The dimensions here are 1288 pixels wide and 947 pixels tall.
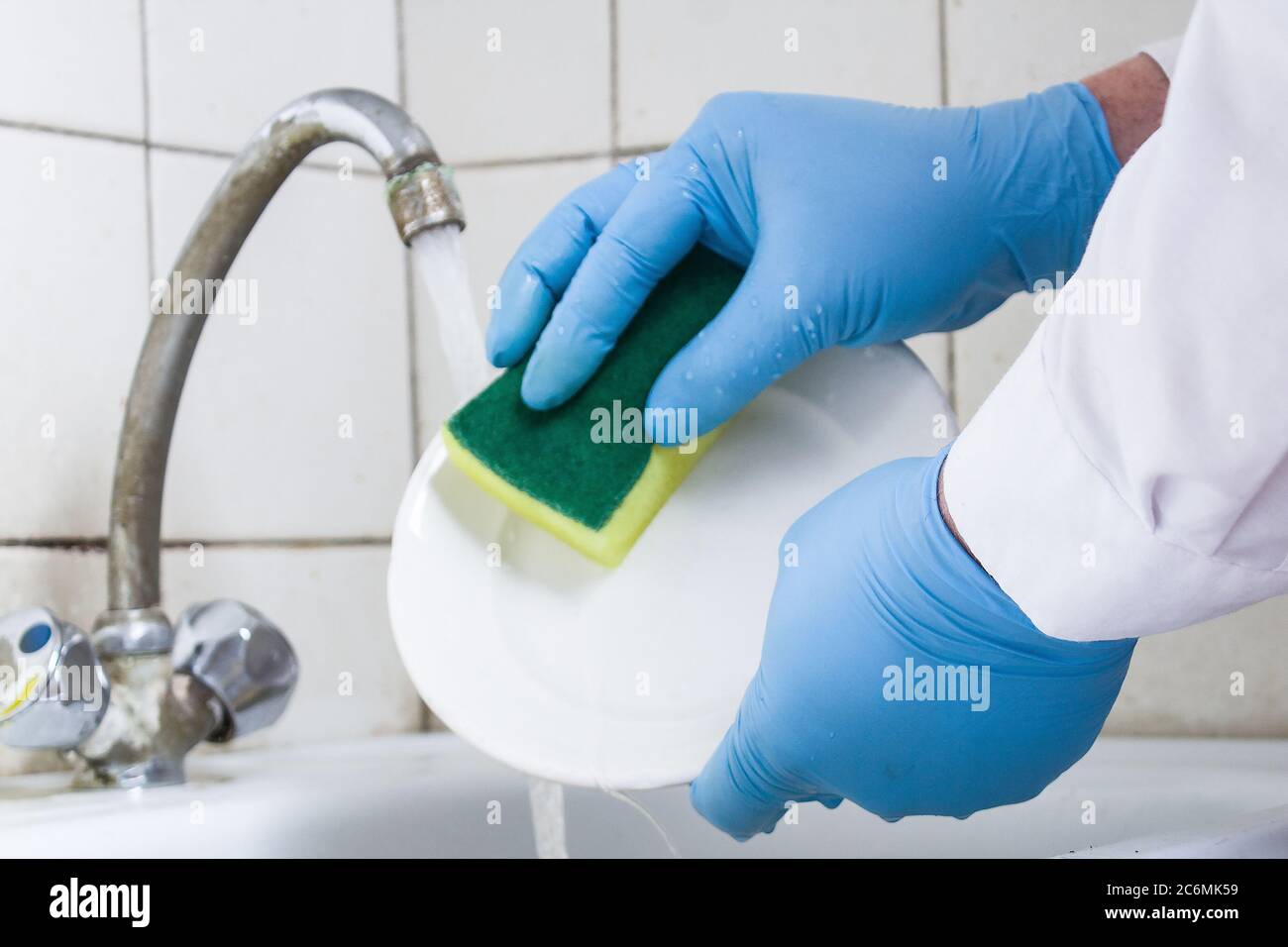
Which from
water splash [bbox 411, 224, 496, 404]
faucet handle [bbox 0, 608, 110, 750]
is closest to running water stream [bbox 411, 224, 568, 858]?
water splash [bbox 411, 224, 496, 404]

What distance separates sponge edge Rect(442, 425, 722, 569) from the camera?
542 mm

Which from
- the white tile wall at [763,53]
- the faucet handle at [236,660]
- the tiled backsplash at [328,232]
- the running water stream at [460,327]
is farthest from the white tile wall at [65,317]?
the white tile wall at [763,53]

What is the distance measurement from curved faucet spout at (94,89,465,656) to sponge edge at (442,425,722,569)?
0.58 ft

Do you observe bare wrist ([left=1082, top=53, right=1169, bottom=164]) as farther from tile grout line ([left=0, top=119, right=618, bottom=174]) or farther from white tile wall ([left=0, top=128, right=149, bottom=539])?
white tile wall ([left=0, top=128, right=149, bottom=539])

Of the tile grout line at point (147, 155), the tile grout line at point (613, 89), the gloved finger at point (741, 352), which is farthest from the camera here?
the tile grout line at point (613, 89)

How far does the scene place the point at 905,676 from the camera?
43cm

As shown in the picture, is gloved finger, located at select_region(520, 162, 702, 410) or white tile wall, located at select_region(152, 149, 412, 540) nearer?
gloved finger, located at select_region(520, 162, 702, 410)

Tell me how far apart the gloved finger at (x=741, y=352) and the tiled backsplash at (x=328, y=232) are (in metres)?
0.31

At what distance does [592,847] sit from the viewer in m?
0.74

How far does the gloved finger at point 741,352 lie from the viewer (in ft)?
1.73

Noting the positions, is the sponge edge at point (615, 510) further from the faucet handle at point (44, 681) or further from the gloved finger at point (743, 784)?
the faucet handle at point (44, 681)
